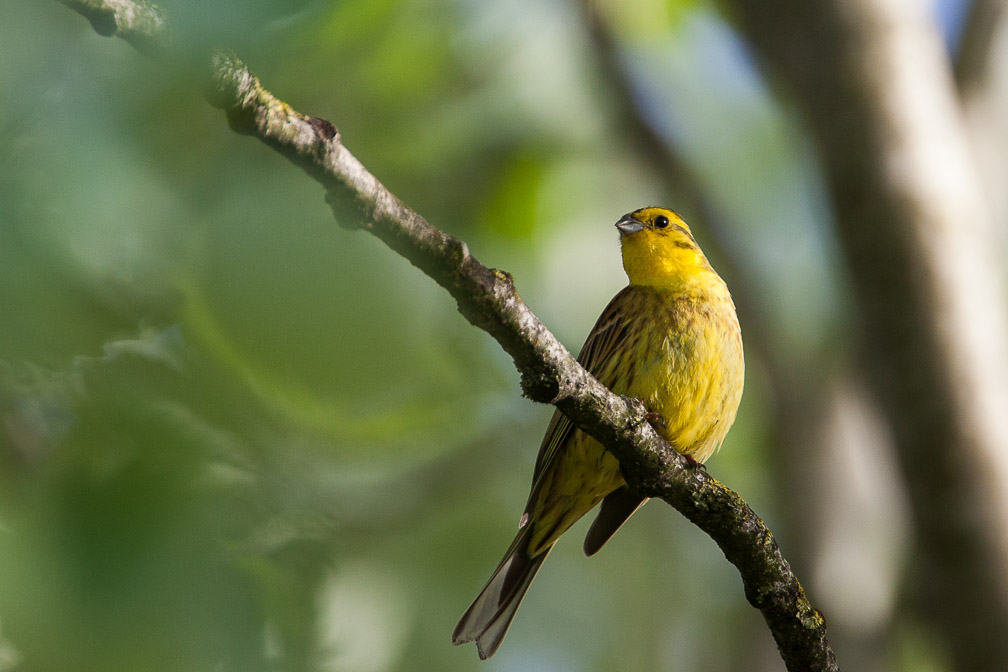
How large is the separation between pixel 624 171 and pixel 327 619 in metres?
6.93

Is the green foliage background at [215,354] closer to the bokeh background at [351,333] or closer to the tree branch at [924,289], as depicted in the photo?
the bokeh background at [351,333]

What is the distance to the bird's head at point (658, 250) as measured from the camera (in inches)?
222

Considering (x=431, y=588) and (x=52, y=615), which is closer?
(x=52, y=615)

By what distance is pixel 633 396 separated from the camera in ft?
15.8

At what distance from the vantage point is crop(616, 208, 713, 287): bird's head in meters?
5.63

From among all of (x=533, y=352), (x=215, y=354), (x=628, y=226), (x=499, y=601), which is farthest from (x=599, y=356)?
(x=215, y=354)

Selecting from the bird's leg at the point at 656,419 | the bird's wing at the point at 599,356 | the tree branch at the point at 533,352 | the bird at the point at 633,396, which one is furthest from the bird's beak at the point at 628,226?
the tree branch at the point at 533,352

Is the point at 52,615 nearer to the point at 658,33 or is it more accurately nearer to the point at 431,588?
the point at 431,588

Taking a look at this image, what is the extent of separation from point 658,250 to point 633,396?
1333 mm

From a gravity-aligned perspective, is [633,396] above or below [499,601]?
above

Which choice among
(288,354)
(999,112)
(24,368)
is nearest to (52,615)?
(24,368)

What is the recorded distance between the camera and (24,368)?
1332 mm

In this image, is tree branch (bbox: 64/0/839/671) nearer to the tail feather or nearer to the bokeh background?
the bokeh background

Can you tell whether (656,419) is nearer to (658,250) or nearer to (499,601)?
(499,601)
